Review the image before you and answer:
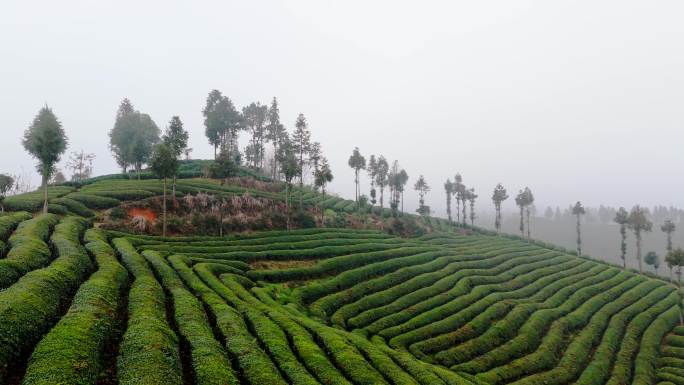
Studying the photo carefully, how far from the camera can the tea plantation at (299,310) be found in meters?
18.0

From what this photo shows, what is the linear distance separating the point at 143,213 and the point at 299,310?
3187 cm

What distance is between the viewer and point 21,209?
154ft

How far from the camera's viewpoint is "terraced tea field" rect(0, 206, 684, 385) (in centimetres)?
1792

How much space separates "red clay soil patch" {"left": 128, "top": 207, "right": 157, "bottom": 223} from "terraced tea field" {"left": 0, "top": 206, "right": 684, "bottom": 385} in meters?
8.93

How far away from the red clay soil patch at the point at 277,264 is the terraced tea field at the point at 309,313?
0.29 metres

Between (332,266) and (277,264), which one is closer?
(277,264)

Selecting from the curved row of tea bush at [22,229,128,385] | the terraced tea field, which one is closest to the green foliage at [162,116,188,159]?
the terraced tea field

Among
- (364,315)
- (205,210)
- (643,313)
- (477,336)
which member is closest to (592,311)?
(643,313)

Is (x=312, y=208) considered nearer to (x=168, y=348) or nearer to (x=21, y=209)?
(x=21, y=209)

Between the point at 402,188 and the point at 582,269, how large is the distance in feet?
163

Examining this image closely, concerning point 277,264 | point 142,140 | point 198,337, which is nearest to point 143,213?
point 277,264

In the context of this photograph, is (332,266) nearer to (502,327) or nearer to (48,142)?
(502,327)

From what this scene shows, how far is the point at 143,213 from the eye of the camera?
178ft

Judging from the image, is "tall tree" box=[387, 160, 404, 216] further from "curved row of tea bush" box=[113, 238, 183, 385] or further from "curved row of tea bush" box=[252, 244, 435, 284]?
"curved row of tea bush" box=[113, 238, 183, 385]
